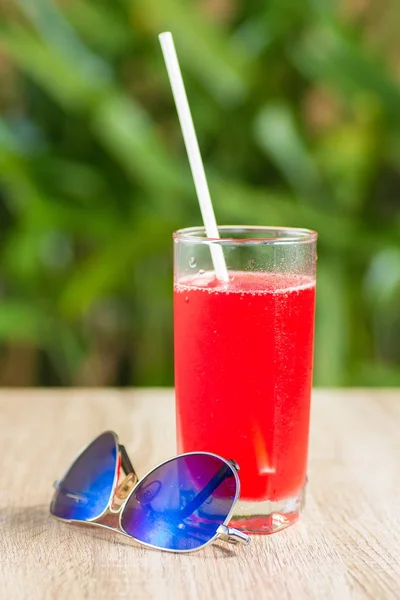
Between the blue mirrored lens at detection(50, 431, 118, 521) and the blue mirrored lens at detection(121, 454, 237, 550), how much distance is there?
57 mm

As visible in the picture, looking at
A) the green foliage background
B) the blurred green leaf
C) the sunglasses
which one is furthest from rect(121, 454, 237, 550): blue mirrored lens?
the blurred green leaf

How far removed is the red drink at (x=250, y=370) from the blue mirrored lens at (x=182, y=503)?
0.05 m

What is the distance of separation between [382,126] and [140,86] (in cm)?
101

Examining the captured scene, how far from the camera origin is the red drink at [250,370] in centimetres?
92

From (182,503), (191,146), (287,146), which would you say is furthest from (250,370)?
(287,146)

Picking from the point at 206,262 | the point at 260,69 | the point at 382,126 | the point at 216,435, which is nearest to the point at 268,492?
the point at 216,435

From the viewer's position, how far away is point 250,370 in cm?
92

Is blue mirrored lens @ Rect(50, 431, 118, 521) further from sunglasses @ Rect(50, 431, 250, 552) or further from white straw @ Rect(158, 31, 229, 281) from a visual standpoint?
white straw @ Rect(158, 31, 229, 281)

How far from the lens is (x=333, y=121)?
10.2ft

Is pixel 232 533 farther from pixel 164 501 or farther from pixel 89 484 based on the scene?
pixel 89 484

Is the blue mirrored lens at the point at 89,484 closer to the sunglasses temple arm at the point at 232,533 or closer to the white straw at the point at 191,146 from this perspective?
the sunglasses temple arm at the point at 232,533

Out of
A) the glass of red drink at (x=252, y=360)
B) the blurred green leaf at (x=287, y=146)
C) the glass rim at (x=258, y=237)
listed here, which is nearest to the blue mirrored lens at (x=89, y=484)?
the glass of red drink at (x=252, y=360)

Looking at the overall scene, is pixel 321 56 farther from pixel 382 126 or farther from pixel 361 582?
pixel 361 582

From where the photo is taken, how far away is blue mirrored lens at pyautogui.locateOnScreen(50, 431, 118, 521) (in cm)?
99
